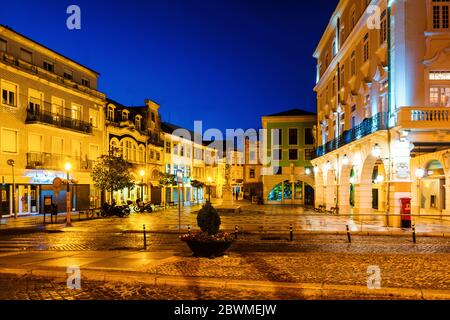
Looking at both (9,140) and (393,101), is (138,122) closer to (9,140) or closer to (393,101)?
(9,140)

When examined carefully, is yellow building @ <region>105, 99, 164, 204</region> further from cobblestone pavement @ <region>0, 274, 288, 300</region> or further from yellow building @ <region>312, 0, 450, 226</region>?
cobblestone pavement @ <region>0, 274, 288, 300</region>

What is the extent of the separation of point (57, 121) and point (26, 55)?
5.45 meters

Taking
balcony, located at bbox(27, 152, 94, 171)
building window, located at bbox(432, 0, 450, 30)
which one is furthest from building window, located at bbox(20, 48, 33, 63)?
building window, located at bbox(432, 0, 450, 30)

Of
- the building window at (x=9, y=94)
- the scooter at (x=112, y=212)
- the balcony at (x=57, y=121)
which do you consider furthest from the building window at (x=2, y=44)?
the scooter at (x=112, y=212)

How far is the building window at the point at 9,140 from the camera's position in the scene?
3011cm

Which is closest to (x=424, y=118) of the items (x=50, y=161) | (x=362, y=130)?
(x=362, y=130)

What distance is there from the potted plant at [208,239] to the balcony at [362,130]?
13.7m

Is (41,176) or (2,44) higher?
(2,44)

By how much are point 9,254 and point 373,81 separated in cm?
2113

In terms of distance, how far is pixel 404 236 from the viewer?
19594 millimetres

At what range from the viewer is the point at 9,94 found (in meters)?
30.8

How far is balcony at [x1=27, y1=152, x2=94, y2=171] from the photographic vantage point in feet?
107

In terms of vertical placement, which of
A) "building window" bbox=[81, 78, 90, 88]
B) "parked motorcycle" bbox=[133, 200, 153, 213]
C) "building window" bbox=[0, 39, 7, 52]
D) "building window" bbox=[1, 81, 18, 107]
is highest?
"building window" bbox=[0, 39, 7, 52]
